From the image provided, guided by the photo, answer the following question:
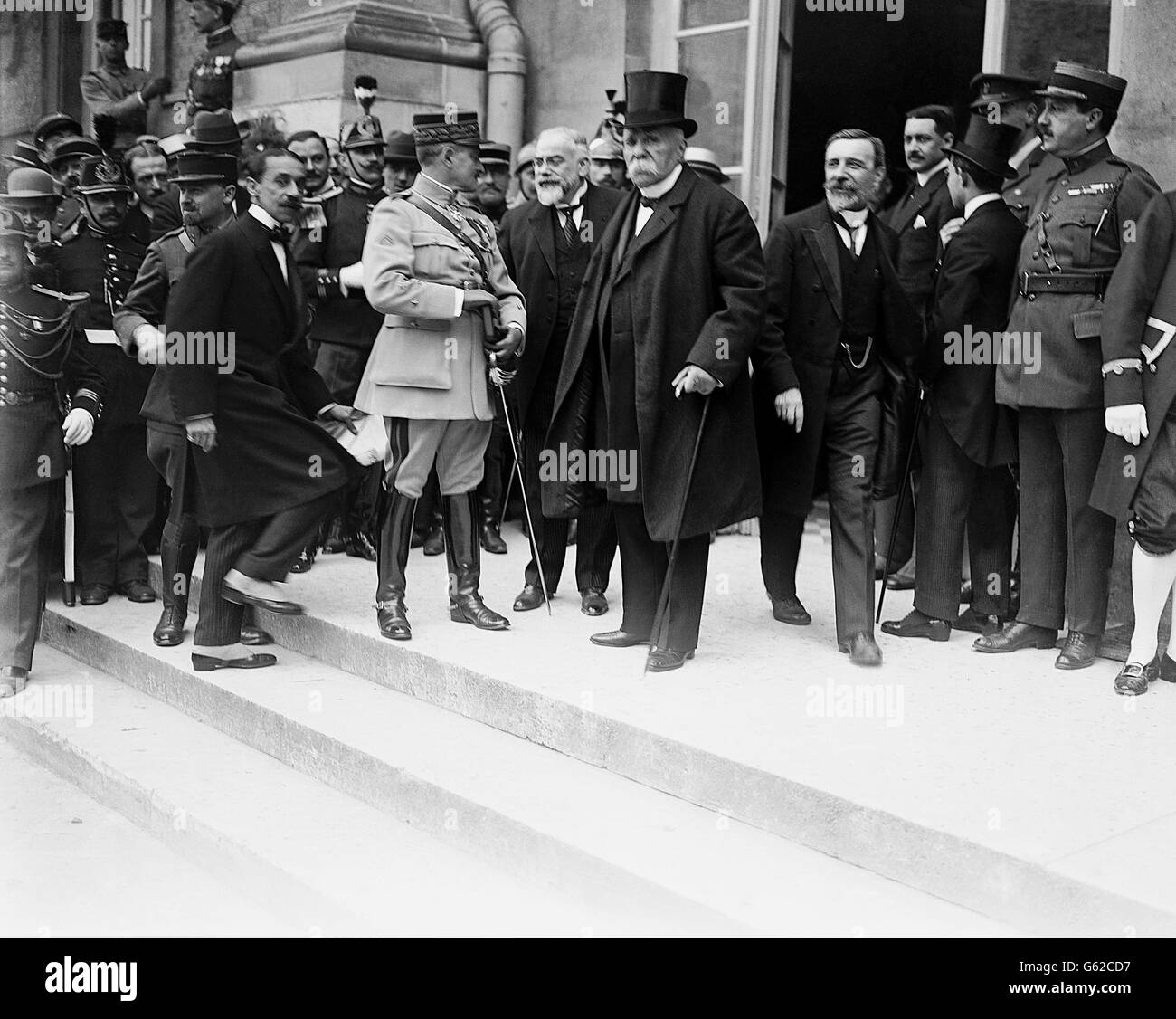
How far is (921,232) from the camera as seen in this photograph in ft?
20.9

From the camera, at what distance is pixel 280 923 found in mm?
4133

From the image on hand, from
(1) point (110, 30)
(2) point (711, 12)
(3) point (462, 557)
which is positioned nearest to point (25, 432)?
(3) point (462, 557)

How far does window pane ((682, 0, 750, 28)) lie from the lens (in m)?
8.34

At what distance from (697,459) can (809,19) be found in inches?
293

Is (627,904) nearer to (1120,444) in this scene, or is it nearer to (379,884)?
(379,884)

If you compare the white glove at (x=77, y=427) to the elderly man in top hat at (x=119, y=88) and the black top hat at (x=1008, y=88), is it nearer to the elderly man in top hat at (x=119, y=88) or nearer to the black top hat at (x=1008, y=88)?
the black top hat at (x=1008, y=88)

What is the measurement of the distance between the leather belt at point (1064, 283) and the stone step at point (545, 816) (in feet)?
7.92

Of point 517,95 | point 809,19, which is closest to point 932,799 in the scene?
point 517,95

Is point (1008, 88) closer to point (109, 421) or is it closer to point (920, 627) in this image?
point (920, 627)

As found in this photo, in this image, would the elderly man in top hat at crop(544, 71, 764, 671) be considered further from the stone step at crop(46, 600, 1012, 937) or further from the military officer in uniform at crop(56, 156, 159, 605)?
the military officer in uniform at crop(56, 156, 159, 605)

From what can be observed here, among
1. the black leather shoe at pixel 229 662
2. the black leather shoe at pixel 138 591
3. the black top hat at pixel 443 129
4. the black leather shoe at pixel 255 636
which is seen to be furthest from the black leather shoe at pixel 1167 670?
the black leather shoe at pixel 138 591

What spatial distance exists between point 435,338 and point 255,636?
4.81ft

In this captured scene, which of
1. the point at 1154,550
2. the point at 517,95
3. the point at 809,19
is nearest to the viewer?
the point at 1154,550

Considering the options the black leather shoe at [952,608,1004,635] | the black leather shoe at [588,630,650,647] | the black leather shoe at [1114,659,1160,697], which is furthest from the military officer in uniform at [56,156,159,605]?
the black leather shoe at [1114,659,1160,697]
